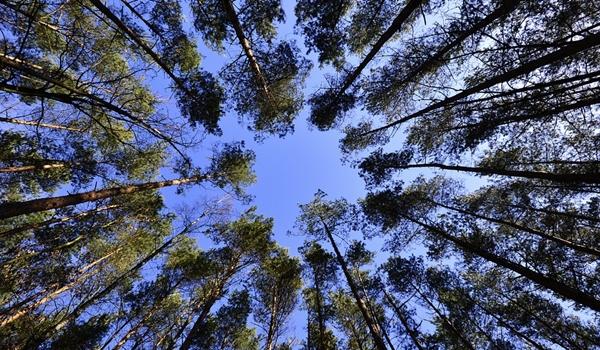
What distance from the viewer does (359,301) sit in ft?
29.1

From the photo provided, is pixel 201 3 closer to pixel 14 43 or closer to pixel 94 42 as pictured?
pixel 94 42

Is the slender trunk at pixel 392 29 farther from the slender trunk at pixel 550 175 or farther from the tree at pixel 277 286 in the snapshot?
the tree at pixel 277 286

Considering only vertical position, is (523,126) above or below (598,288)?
above

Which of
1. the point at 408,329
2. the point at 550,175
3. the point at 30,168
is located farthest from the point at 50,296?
the point at 550,175

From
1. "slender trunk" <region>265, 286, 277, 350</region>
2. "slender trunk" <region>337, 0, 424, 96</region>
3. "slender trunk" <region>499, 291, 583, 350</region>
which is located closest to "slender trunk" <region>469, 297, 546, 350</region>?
"slender trunk" <region>499, 291, 583, 350</region>

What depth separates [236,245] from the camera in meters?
14.4

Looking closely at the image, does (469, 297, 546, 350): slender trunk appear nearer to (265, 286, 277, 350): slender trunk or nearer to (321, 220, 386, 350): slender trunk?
(321, 220, 386, 350): slender trunk

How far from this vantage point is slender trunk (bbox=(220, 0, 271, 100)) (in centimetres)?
769

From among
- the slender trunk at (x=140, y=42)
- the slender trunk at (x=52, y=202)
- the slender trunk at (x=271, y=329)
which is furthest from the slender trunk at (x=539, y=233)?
the slender trunk at (x=52, y=202)

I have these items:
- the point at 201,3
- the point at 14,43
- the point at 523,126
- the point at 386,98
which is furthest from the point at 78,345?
the point at 523,126

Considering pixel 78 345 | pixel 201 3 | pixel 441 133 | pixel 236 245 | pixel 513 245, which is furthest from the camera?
A: pixel 236 245

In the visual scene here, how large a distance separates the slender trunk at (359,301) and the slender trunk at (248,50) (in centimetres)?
594

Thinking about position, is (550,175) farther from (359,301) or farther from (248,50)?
(248,50)

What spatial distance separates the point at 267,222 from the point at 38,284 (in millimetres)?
8091
